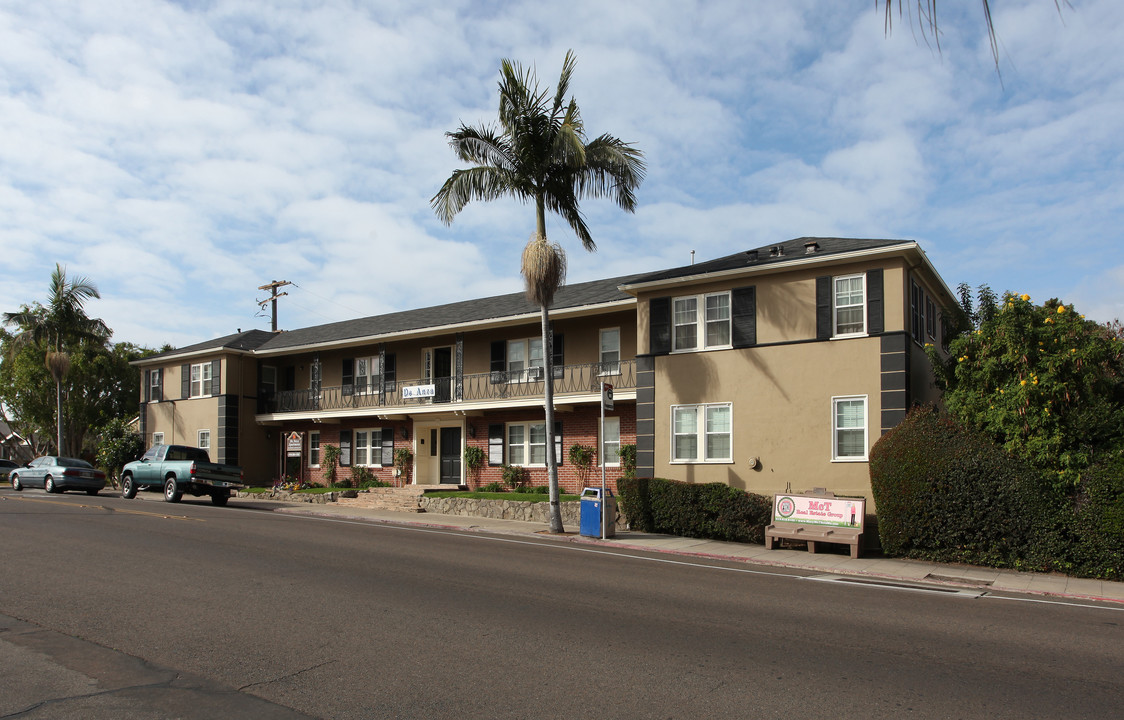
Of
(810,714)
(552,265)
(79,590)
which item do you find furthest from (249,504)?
(810,714)

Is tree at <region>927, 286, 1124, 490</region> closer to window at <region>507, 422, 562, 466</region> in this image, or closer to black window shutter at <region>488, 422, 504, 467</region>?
window at <region>507, 422, 562, 466</region>

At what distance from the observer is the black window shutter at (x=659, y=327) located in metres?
20.8

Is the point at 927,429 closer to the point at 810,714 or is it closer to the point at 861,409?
the point at 861,409

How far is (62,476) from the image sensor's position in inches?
1162

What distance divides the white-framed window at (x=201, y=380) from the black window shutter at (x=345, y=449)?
7.14 metres

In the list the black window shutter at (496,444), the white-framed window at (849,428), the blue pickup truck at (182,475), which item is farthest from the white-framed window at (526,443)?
the white-framed window at (849,428)

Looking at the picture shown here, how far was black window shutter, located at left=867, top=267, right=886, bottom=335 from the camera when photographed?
17750mm

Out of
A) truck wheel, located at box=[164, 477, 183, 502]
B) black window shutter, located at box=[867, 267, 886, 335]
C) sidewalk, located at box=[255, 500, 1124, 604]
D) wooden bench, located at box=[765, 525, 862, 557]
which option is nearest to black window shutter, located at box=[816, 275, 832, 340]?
black window shutter, located at box=[867, 267, 886, 335]

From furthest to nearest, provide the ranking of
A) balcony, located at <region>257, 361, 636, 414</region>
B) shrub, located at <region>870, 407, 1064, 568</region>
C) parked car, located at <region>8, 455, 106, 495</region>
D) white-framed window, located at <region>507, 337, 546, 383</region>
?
parked car, located at <region>8, 455, 106, 495</region>, white-framed window, located at <region>507, 337, 546, 383</region>, balcony, located at <region>257, 361, 636, 414</region>, shrub, located at <region>870, 407, 1064, 568</region>

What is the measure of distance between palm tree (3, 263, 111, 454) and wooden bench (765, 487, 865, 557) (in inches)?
1425

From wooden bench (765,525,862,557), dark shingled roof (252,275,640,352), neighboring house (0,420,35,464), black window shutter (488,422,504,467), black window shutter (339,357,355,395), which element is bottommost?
neighboring house (0,420,35,464)

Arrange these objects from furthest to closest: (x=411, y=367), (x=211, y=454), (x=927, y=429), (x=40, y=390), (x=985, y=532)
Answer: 1. (x=40, y=390)
2. (x=211, y=454)
3. (x=411, y=367)
4. (x=927, y=429)
5. (x=985, y=532)

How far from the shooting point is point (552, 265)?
19.2 meters

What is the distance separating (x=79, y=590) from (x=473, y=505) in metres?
14.0
